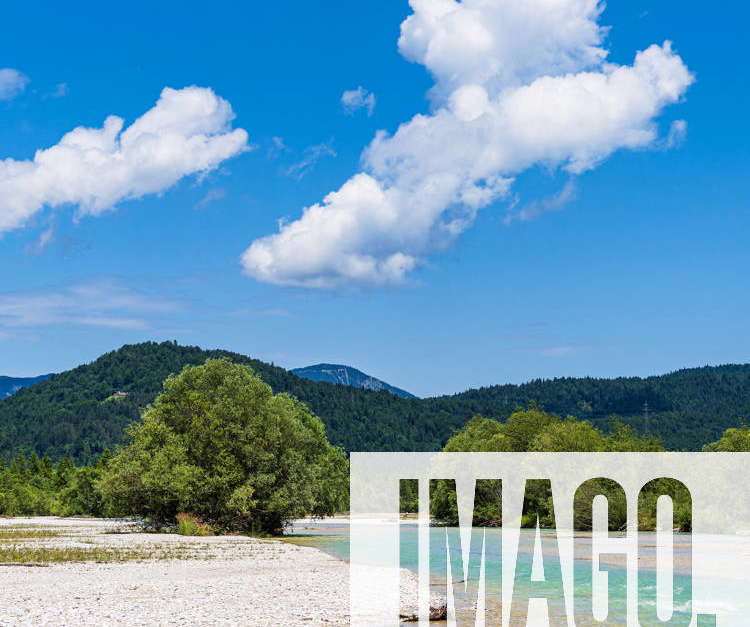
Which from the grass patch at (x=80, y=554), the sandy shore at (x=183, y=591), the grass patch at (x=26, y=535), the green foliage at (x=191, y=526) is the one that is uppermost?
the sandy shore at (x=183, y=591)

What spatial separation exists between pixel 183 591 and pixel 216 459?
34914 millimetres

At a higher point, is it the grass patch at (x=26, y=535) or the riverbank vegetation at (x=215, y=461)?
the riverbank vegetation at (x=215, y=461)

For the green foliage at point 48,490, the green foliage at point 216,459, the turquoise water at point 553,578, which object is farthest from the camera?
the green foliage at point 48,490

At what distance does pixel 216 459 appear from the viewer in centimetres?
6216

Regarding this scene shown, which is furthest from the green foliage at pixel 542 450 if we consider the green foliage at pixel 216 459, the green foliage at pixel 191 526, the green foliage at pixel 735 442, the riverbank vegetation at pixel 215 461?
the green foliage at pixel 191 526

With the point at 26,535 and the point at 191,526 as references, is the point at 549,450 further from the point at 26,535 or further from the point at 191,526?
the point at 26,535

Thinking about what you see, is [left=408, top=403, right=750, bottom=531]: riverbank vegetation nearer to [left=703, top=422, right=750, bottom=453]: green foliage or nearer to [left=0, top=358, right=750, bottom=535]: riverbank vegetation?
[left=703, top=422, right=750, bottom=453]: green foliage

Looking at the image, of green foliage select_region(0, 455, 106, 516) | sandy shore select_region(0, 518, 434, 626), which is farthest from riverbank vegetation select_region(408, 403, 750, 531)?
green foliage select_region(0, 455, 106, 516)

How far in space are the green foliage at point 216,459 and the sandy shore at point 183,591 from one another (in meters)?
16.7

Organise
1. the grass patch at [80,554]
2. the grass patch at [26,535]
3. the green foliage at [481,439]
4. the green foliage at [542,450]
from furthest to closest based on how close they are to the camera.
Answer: the green foliage at [481,439] → the green foliage at [542,450] → the grass patch at [26,535] → the grass patch at [80,554]

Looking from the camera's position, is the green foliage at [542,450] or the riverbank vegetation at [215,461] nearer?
the riverbank vegetation at [215,461]

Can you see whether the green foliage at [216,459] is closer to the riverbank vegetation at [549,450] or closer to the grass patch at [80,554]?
the grass patch at [80,554]

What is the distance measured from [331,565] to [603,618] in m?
17.6

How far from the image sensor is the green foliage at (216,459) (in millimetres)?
60938
